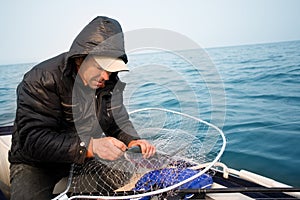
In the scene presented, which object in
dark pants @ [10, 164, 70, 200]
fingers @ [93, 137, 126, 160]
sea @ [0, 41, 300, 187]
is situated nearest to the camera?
fingers @ [93, 137, 126, 160]

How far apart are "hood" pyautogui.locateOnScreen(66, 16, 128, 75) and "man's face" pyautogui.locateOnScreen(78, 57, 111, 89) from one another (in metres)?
0.08

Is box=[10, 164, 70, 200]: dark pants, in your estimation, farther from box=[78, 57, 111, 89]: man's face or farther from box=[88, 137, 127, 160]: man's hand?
box=[78, 57, 111, 89]: man's face

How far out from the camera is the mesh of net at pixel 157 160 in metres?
1.71

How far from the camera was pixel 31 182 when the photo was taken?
1.60 metres

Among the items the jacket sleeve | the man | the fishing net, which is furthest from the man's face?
the fishing net

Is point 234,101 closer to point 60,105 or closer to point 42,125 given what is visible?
point 60,105

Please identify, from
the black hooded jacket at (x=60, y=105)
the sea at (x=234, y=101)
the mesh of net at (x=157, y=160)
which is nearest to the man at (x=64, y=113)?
the black hooded jacket at (x=60, y=105)

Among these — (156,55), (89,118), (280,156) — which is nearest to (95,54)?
Answer: (156,55)

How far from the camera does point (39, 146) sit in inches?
57.9

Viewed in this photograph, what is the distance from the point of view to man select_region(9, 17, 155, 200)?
1.49 m

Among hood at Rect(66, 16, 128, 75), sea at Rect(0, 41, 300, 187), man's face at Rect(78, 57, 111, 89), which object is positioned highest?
hood at Rect(66, 16, 128, 75)

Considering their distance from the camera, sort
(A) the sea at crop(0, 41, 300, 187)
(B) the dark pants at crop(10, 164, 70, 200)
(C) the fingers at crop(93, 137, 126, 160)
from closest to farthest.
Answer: (C) the fingers at crop(93, 137, 126, 160) < (B) the dark pants at crop(10, 164, 70, 200) < (A) the sea at crop(0, 41, 300, 187)

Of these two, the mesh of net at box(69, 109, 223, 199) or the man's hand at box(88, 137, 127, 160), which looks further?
the mesh of net at box(69, 109, 223, 199)

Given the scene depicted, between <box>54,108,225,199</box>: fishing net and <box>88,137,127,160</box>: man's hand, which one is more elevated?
<box>88,137,127,160</box>: man's hand
